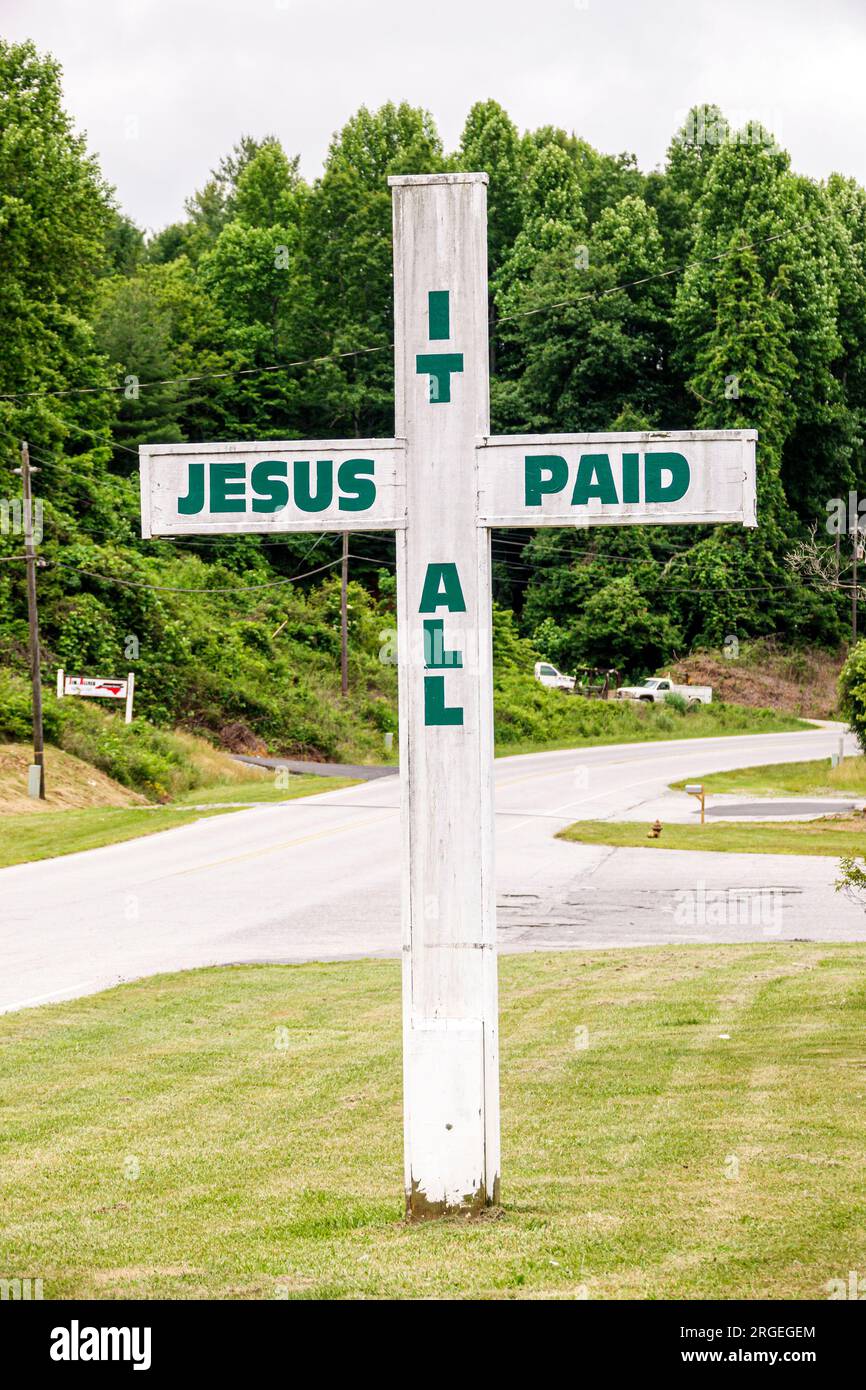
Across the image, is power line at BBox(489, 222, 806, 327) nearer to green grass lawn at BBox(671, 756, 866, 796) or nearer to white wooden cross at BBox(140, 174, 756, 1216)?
green grass lawn at BBox(671, 756, 866, 796)

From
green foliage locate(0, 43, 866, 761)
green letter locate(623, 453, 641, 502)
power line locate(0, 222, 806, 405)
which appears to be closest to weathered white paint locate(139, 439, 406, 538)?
green letter locate(623, 453, 641, 502)

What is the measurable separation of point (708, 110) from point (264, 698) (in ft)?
144

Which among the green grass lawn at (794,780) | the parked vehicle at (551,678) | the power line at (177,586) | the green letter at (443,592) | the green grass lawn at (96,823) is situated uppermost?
the power line at (177,586)

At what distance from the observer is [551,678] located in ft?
212

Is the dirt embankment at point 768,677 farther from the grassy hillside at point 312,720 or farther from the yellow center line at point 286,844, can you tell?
the yellow center line at point 286,844

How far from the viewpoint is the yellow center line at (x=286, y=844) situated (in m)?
24.7

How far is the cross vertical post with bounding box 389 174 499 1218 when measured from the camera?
19.4 feet

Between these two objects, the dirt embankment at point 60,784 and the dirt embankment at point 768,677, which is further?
the dirt embankment at point 768,677

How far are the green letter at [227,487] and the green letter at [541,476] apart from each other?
1119 millimetres

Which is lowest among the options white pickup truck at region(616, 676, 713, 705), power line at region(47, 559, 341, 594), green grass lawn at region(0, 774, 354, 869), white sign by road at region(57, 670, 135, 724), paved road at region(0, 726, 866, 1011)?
green grass lawn at region(0, 774, 354, 869)

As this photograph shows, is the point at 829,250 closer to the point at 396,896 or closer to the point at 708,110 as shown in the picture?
the point at 708,110

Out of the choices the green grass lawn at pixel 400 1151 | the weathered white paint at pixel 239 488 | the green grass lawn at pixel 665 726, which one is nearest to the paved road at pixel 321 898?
the green grass lawn at pixel 400 1151

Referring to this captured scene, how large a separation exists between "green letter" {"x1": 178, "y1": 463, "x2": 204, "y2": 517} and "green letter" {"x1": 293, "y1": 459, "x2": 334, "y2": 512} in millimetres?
376

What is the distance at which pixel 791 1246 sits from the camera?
529 cm
